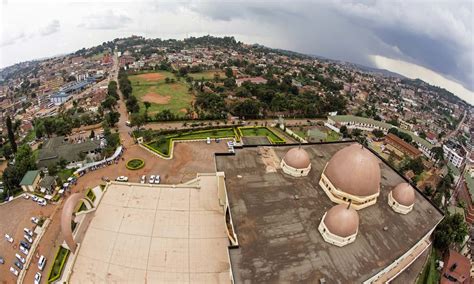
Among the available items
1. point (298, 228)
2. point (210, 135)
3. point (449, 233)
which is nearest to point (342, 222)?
point (298, 228)

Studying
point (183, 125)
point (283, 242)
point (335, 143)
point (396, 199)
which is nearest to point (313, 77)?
point (183, 125)

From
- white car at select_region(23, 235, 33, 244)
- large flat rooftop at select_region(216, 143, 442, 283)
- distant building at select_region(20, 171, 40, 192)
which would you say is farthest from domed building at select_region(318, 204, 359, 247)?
distant building at select_region(20, 171, 40, 192)

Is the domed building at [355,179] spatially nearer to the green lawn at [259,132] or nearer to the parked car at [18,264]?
the green lawn at [259,132]

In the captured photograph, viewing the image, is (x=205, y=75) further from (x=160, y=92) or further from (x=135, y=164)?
(x=135, y=164)

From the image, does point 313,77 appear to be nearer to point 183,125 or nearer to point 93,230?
point 183,125

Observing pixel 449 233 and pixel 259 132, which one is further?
pixel 259 132

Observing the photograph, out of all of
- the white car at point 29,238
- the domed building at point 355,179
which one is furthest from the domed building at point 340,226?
the white car at point 29,238
